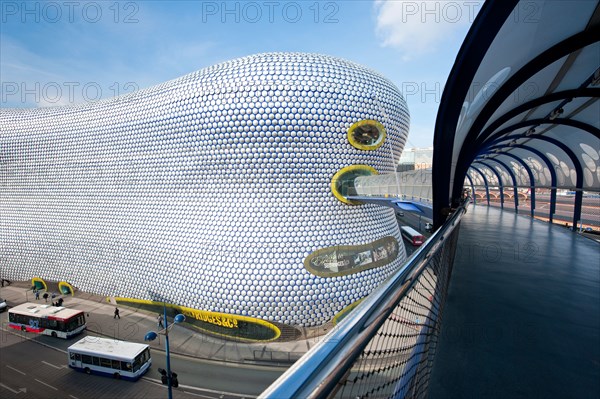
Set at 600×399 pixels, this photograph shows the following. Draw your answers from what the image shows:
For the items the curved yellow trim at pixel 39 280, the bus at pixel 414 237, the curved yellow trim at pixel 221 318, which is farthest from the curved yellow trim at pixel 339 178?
the curved yellow trim at pixel 39 280

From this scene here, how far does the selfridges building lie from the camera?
459 inches

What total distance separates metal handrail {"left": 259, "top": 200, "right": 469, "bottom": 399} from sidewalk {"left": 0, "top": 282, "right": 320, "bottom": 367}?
33.6 feet

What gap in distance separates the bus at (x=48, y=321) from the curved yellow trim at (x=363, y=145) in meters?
13.8

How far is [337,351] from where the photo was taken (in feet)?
2.57

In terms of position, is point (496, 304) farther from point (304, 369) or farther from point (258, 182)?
point (258, 182)

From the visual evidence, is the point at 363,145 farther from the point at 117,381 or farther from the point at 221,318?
the point at 117,381

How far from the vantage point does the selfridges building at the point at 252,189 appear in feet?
38.2

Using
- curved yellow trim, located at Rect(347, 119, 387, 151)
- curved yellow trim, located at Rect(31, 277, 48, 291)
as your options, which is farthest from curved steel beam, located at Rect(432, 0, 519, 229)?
curved yellow trim, located at Rect(31, 277, 48, 291)

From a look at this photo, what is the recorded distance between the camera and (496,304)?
8.38 ft

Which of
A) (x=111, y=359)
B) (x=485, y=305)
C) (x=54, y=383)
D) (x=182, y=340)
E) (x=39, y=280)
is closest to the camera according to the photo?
(x=485, y=305)

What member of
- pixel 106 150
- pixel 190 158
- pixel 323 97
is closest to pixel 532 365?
pixel 323 97

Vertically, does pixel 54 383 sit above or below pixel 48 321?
below

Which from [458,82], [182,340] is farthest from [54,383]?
[458,82]

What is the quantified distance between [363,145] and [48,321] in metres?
15.2
